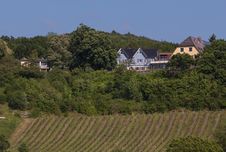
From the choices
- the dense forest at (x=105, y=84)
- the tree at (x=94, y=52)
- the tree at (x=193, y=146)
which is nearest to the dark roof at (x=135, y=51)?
the dense forest at (x=105, y=84)

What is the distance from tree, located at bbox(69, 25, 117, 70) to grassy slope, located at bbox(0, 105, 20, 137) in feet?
32.3

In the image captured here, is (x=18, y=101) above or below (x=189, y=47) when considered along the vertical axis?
below

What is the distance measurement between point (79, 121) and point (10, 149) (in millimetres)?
6365

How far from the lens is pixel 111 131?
3581cm

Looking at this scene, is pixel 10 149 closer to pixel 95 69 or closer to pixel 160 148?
pixel 160 148

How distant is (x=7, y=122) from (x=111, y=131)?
544 centimetres

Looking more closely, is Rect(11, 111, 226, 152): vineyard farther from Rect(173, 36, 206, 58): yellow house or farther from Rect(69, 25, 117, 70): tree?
Rect(173, 36, 206, 58): yellow house

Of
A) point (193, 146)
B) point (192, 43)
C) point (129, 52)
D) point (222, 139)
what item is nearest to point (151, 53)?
point (129, 52)

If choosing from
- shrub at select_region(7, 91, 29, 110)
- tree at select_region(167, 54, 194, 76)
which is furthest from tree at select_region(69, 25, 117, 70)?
shrub at select_region(7, 91, 29, 110)

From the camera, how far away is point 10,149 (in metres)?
31.8

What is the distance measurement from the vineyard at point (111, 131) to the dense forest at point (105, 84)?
1400 millimetres

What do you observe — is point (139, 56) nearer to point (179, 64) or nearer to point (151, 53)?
point (151, 53)

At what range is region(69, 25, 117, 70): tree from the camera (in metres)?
47.9

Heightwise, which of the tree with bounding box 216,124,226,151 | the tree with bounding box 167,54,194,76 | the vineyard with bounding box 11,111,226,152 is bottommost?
the vineyard with bounding box 11,111,226,152
